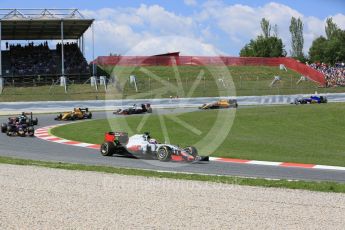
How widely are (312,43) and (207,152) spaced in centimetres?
8815

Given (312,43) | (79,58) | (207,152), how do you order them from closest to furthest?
1. (207,152)
2. (79,58)
3. (312,43)

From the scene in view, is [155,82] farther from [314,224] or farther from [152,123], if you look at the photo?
[314,224]

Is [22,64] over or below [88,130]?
over

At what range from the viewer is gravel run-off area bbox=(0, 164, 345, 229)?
6605 millimetres

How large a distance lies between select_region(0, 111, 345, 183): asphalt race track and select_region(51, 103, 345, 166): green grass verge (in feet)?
5.74

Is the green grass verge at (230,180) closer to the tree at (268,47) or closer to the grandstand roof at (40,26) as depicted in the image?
the grandstand roof at (40,26)

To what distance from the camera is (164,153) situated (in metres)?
14.3

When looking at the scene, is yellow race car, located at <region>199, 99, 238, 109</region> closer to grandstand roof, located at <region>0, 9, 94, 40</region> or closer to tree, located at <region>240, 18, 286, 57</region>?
grandstand roof, located at <region>0, 9, 94, 40</region>

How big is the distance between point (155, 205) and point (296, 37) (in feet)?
354

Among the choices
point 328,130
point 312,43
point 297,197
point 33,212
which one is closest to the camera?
point 33,212

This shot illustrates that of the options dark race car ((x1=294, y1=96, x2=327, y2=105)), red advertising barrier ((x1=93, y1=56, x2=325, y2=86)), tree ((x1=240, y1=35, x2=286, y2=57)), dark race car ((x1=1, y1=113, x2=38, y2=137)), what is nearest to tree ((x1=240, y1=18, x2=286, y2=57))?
tree ((x1=240, y1=35, x2=286, y2=57))

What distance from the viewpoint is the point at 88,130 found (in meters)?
22.9

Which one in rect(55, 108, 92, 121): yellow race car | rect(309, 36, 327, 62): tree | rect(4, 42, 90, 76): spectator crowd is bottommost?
rect(55, 108, 92, 121): yellow race car

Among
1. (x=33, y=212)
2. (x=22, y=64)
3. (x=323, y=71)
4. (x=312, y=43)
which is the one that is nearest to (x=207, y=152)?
(x=33, y=212)
